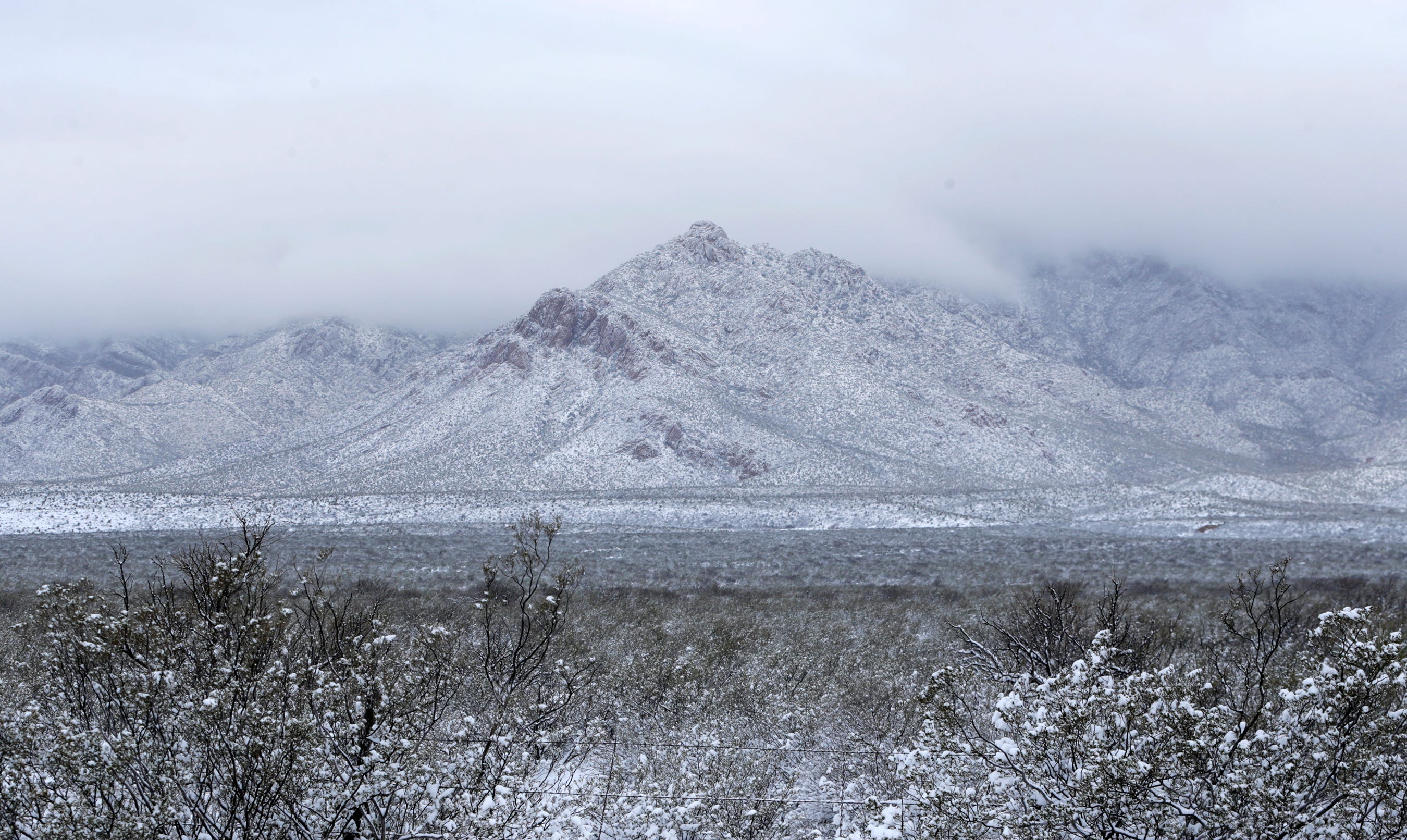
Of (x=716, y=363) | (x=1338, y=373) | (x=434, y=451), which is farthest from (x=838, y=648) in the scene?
(x=1338, y=373)

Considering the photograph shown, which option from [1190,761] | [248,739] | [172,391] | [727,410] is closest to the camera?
[1190,761]

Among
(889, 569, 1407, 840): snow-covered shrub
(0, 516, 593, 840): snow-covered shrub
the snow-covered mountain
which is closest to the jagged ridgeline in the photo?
the snow-covered mountain

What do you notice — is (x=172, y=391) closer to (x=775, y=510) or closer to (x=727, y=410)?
(x=727, y=410)

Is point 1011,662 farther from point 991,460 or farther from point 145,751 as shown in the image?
point 991,460

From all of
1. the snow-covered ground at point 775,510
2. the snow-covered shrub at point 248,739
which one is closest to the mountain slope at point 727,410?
the snow-covered ground at point 775,510

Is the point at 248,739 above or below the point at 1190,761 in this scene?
below

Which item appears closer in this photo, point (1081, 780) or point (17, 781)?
point (1081, 780)

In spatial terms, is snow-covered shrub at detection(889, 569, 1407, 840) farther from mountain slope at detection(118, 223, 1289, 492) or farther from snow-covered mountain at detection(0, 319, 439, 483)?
snow-covered mountain at detection(0, 319, 439, 483)

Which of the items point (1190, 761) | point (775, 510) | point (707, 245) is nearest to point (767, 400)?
point (775, 510)
